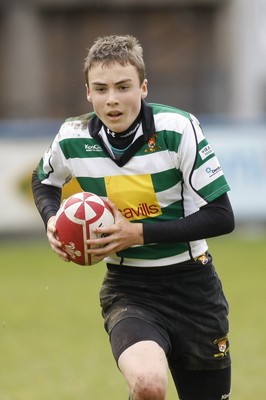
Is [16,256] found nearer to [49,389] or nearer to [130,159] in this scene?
[49,389]

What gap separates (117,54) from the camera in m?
5.79

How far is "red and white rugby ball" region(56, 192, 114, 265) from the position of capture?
18.7 ft

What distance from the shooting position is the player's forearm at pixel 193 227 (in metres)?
5.73

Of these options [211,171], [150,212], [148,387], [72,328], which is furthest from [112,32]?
[148,387]

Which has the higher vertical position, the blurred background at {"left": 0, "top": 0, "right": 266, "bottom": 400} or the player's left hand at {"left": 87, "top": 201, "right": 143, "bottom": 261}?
the player's left hand at {"left": 87, "top": 201, "right": 143, "bottom": 261}

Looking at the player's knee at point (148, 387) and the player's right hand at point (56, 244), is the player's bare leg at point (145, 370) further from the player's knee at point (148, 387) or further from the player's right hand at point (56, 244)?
the player's right hand at point (56, 244)

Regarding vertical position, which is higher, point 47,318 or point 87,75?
point 87,75

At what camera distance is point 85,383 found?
8.47 m

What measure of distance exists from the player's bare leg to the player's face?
1.18 metres

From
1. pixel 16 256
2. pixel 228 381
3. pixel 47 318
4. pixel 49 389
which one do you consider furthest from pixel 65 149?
pixel 16 256

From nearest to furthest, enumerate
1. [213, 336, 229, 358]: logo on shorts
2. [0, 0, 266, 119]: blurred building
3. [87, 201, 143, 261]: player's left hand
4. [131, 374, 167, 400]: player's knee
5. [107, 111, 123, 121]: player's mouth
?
[131, 374, 167, 400]: player's knee → [87, 201, 143, 261]: player's left hand → [107, 111, 123, 121]: player's mouth → [213, 336, 229, 358]: logo on shorts → [0, 0, 266, 119]: blurred building

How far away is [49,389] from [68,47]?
19720mm

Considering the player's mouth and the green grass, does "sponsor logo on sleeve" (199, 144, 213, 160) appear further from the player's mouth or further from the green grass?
the green grass

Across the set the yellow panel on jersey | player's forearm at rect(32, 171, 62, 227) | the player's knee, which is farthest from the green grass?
the player's knee
